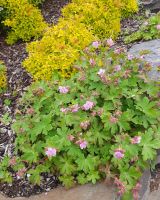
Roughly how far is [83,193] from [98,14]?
2.34 m

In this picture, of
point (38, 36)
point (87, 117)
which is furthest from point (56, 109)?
point (38, 36)

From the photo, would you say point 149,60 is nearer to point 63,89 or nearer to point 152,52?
point 152,52

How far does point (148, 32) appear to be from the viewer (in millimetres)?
4730

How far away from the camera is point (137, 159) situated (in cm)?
320

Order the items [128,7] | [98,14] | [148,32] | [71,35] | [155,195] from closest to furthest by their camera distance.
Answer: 1. [155,195]
2. [71,35]
3. [148,32]
4. [98,14]
5. [128,7]

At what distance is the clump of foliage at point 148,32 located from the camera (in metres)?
4.63

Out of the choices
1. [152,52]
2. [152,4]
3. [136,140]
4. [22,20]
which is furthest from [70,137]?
[152,4]

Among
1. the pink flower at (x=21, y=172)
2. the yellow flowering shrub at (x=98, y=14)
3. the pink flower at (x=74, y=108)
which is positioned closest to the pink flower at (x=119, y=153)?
the pink flower at (x=74, y=108)

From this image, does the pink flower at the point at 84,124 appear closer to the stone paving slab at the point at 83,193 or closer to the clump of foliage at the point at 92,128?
the clump of foliage at the point at 92,128

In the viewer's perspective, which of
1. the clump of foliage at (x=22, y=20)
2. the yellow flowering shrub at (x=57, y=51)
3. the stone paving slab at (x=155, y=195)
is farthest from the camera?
the clump of foliage at (x=22, y=20)

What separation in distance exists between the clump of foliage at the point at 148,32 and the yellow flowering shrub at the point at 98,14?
247 mm

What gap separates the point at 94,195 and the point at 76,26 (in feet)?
6.31

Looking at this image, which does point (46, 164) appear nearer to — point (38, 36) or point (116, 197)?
point (116, 197)

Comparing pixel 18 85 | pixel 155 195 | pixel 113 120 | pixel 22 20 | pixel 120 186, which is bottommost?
pixel 155 195
